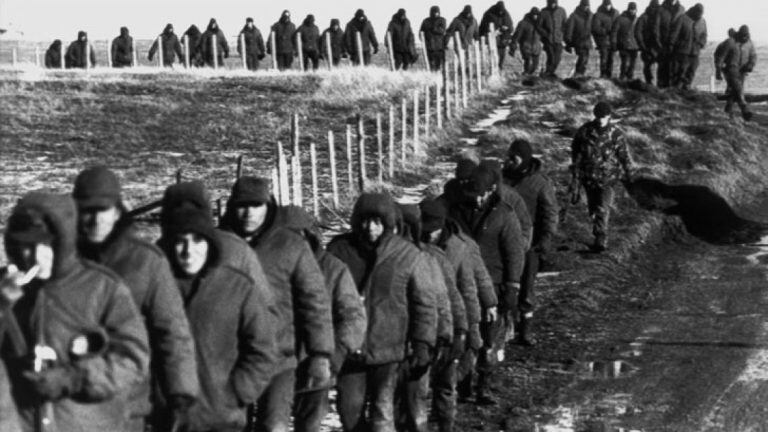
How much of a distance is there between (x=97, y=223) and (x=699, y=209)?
683 inches

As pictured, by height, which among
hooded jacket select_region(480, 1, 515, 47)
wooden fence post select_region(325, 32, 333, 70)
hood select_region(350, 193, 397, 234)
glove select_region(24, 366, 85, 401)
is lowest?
glove select_region(24, 366, 85, 401)

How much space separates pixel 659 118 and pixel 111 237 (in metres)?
26.6

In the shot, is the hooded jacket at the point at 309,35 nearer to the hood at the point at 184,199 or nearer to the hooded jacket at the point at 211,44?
the hooded jacket at the point at 211,44

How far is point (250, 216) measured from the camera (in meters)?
8.51

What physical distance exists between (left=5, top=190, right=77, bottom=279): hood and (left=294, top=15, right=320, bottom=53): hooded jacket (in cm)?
3703

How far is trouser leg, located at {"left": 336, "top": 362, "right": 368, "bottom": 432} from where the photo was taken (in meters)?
9.59

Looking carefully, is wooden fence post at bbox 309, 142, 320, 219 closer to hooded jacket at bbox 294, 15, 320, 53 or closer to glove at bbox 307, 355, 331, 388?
glove at bbox 307, 355, 331, 388

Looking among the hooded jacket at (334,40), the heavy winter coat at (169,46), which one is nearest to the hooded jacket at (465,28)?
the hooded jacket at (334,40)

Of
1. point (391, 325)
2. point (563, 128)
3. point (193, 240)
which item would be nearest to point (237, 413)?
point (193, 240)

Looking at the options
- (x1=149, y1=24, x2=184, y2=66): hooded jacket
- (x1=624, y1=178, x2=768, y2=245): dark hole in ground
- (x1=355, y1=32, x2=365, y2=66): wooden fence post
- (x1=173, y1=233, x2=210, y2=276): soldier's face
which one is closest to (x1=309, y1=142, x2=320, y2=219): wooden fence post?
(x1=624, y1=178, x2=768, y2=245): dark hole in ground

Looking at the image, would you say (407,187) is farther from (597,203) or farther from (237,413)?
(237,413)

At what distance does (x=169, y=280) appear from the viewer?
6.86 metres

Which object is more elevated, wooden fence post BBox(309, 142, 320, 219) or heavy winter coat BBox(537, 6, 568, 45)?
heavy winter coat BBox(537, 6, 568, 45)

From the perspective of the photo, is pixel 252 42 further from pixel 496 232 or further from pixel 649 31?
pixel 496 232
